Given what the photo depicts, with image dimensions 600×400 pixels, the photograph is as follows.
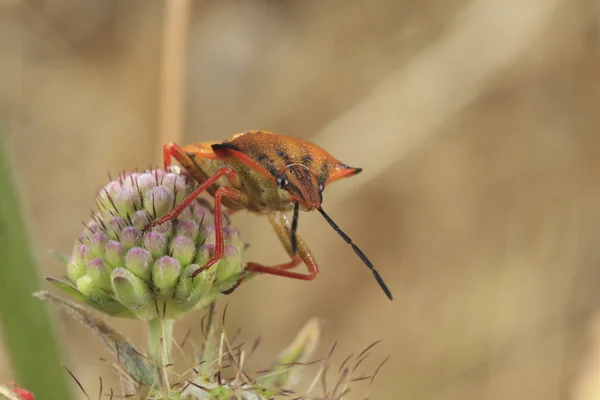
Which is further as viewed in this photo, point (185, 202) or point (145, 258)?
point (185, 202)

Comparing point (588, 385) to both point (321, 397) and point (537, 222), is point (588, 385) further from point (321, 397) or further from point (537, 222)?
point (537, 222)

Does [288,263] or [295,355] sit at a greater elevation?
[288,263]

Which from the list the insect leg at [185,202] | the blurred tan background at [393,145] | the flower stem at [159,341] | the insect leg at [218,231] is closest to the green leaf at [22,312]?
the flower stem at [159,341]

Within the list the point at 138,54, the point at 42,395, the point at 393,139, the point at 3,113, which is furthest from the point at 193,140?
the point at 42,395

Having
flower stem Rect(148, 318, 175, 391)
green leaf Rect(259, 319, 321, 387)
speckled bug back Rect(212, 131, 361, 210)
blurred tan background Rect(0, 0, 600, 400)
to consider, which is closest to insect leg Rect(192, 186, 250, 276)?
speckled bug back Rect(212, 131, 361, 210)

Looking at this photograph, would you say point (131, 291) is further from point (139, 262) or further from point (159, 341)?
point (159, 341)

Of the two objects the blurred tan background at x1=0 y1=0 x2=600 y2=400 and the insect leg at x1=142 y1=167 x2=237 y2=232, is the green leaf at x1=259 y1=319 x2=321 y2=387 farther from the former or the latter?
the blurred tan background at x1=0 y1=0 x2=600 y2=400

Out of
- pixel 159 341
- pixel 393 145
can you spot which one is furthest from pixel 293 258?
pixel 393 145
